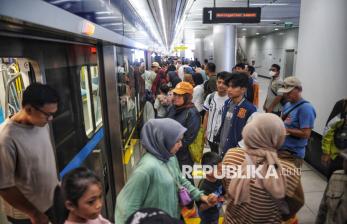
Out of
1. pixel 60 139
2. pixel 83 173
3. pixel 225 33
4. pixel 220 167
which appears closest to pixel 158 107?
pixel 60 139

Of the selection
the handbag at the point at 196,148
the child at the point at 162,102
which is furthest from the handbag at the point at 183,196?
the child at the point at 162,102

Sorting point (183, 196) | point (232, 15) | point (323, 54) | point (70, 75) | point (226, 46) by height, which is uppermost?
point (232, 15)

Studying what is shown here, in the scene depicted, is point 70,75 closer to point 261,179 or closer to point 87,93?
point 87,93

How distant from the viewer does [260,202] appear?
1561 mm

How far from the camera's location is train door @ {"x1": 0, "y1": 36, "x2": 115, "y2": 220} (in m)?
1.65

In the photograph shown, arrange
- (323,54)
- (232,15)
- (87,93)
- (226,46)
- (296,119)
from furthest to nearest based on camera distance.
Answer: (226,46) < (232,15) < (323,54) < (296,119) < (87,93)

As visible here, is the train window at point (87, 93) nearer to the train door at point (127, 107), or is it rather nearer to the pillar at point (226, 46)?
the train door at point (127, 107)

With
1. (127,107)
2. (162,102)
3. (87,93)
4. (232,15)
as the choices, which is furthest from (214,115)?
(232,15)

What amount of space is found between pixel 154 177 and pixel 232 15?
21.1 ft

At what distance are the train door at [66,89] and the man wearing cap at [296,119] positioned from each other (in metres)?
2.13

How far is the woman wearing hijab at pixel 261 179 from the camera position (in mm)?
1469

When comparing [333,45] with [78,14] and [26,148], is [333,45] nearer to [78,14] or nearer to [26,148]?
[78,14]

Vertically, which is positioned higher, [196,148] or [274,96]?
[274,96]

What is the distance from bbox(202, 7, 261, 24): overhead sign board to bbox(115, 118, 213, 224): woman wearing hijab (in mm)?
6123
